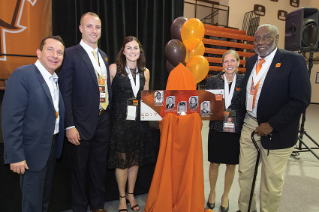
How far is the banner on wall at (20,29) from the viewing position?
3.42m

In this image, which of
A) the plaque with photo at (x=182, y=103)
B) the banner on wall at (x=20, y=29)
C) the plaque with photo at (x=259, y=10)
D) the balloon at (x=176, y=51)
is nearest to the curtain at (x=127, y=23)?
the banner on wall at (x=20, y=29)

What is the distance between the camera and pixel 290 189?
2.78m

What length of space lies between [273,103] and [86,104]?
5.29 ft

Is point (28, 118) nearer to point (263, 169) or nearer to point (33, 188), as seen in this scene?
point (33, 188)

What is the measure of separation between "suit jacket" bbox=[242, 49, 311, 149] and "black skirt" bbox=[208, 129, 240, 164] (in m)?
0.37

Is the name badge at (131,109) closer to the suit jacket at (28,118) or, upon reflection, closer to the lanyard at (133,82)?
the lanyard at (133,82)

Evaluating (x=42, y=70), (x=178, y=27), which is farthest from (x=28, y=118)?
(x=178, y=27)

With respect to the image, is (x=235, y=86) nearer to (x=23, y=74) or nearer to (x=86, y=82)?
(x=86, y=82)

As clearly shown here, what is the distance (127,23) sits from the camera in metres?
4.07

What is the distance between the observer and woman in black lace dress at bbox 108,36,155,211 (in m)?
2.01

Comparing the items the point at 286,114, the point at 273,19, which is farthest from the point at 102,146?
the point at 273,19

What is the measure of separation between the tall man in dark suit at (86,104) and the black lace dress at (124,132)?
0.07m

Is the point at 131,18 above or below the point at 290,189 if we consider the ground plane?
above

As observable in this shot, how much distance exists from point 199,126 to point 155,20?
3.10 metres
